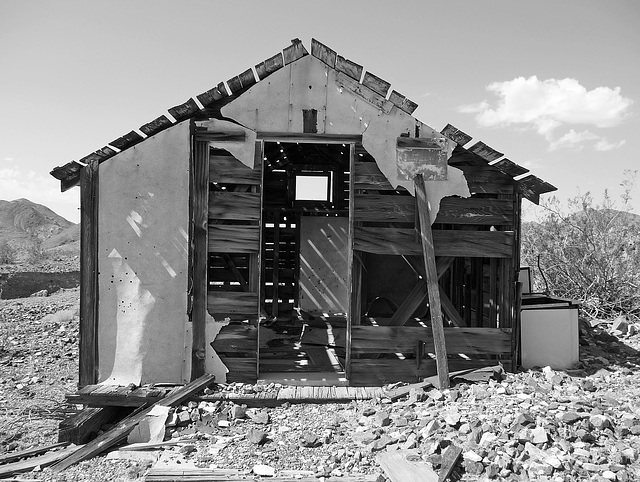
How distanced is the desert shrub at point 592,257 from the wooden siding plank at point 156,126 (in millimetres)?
8255

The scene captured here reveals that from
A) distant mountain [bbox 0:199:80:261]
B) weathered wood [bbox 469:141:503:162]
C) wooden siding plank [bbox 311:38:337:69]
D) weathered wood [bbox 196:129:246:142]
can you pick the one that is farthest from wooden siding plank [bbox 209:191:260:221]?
distant mountain [bbox 0:199:80:261]

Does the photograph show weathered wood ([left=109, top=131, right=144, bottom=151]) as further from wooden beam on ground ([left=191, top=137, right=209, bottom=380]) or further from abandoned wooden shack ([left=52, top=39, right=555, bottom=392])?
wooden beam on ground ([left=191, top=137, right=209, bottom=380])

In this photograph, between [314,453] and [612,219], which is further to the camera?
[612,219]

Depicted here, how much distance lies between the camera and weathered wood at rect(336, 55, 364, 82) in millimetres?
6773

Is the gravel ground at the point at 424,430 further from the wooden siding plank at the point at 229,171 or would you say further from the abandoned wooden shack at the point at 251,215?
the wooden siding plank at the point at 229,171

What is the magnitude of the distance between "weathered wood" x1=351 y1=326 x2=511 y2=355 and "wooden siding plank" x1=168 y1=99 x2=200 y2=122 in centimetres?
355

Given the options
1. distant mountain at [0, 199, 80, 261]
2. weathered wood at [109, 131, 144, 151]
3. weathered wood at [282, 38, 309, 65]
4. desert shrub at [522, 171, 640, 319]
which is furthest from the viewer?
distant mountain at [0, 199, 80, 261]

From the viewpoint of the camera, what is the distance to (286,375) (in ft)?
24.6

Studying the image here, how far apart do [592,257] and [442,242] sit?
22.0 feet

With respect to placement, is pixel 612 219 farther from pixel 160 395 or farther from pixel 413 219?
pixel 160 395

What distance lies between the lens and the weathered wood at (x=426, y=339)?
282 inches

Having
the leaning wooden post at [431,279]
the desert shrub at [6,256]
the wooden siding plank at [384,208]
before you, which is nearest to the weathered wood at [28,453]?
the wooden siding plank at [384,208]

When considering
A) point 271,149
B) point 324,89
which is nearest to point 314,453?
point 324,89

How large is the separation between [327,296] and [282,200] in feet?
8.35
